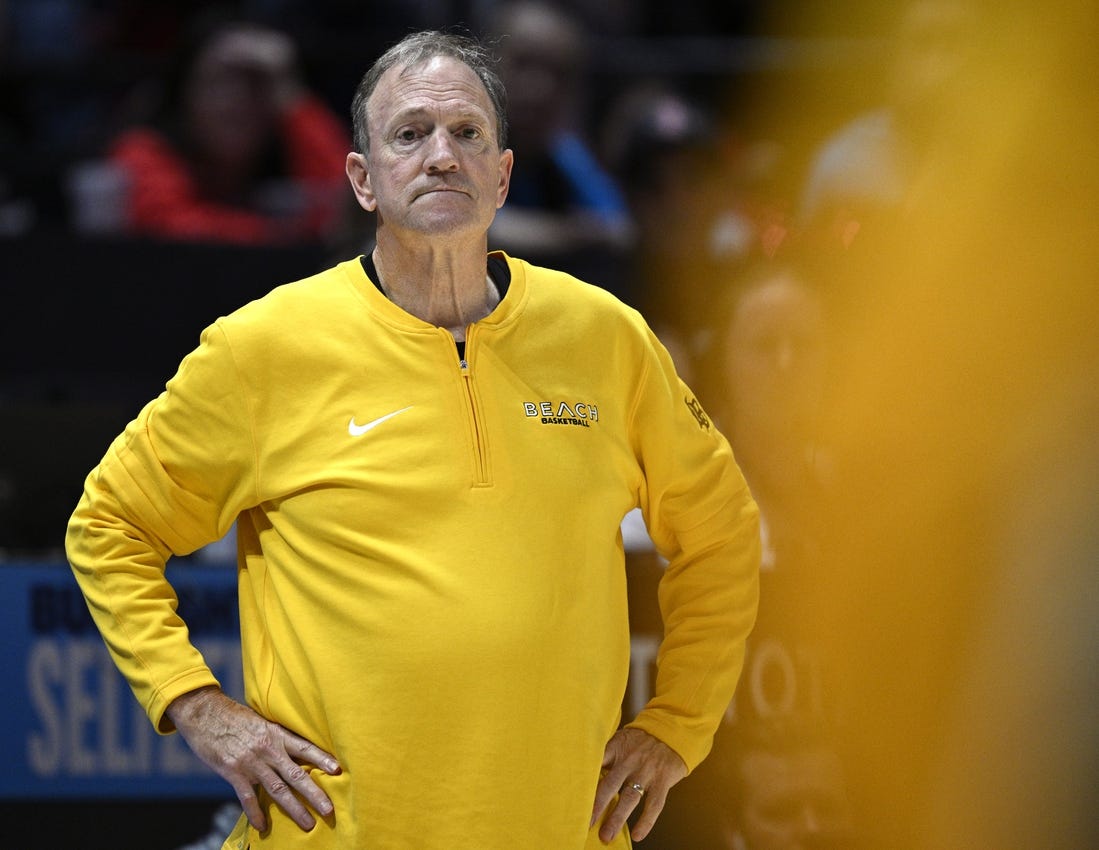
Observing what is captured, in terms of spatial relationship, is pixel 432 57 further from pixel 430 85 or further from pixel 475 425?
pixel 475 425

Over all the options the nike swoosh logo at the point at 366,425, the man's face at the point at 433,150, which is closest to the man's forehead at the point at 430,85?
the man's face at the point at 433,150

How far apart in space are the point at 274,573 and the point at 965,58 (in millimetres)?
2699

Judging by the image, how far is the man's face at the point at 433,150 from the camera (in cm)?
254

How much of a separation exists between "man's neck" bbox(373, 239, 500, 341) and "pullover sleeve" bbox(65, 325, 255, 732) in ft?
1.00

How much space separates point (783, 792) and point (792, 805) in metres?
0.03

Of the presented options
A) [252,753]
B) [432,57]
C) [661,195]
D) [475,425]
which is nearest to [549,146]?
[661,195]

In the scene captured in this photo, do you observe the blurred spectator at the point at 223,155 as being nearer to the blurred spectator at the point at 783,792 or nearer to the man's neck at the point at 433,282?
the blurred spectator at the point at 783,792

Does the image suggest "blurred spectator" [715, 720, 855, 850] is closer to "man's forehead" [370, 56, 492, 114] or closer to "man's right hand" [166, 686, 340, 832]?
"man's right hand" [166, 686, 340, 832]

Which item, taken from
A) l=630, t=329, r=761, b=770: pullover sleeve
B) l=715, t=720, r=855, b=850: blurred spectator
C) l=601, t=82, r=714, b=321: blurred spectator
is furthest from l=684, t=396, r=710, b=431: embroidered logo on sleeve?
l=601, t=82, r=714, b=321: blurred spectator

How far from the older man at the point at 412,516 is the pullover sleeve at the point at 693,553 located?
12 millimetres

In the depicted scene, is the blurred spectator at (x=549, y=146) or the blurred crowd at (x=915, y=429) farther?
the blurred spectator at (x=549, y=146)

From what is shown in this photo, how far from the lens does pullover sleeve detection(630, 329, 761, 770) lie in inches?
106

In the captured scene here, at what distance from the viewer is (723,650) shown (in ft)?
9.16

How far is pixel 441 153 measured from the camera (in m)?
2.52
